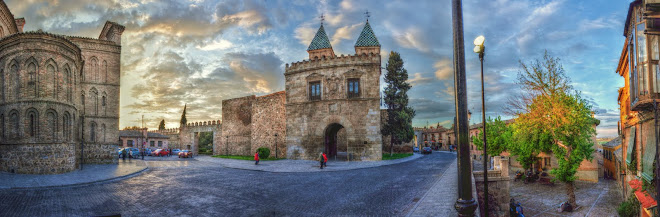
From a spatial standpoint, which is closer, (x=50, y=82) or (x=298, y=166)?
(x=50, y=82)

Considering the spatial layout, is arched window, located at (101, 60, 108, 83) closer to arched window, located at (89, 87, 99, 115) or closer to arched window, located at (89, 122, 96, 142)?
arched window, located at (89, 87, 99, 115)

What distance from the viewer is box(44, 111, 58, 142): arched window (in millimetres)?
17297

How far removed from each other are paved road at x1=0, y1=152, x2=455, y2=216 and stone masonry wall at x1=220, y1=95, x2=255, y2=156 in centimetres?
2044

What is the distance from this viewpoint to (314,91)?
28.1 meters

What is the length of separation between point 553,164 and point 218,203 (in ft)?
83.5

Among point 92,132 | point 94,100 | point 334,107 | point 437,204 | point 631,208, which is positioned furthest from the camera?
point 334,107

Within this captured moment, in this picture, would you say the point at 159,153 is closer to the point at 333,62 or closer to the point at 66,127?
the point at 66,127

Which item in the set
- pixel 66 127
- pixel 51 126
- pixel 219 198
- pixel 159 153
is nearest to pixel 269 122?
pixel 66 127

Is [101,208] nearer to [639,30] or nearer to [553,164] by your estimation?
[639,30]

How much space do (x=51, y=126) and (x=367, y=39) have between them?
26668mm

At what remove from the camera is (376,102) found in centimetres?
2595

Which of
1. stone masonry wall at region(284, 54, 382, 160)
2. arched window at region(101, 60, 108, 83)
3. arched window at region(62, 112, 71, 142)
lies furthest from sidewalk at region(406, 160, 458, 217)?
arched window at region(101, 60, 108, 83)

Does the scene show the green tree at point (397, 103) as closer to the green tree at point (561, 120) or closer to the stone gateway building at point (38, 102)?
the green tree at point (561, 120)

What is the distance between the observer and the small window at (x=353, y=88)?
87.2 feet
